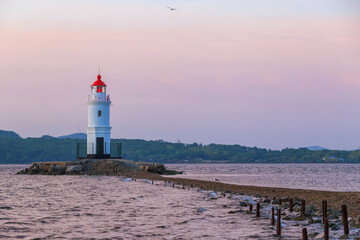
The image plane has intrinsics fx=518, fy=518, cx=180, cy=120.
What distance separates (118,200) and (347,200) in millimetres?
15340

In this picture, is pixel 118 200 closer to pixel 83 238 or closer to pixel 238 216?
pixel 238 216

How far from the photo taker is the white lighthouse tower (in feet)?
226

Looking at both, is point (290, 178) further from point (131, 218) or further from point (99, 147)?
point (131, 218)

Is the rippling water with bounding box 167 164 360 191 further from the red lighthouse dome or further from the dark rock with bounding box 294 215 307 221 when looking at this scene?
the dark rock with bounding box 294 215 307 221

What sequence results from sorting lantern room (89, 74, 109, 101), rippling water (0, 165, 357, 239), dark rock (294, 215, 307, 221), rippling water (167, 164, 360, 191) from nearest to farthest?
rippling water (0, 165, 357, 239) < dark rock (294, 215, 307, 221) < rippling water (167, 164, 360, 191) < lantern room (89, 74, 109, 101)

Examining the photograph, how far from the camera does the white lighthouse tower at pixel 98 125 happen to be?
6888 centimetres

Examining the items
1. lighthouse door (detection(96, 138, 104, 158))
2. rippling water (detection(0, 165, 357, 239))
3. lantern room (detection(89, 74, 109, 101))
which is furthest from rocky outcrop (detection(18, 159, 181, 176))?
rippling water (detection(0, 165, 357, 239))

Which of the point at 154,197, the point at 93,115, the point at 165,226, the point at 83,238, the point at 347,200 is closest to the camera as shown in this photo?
the point at 83,238

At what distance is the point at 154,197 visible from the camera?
122 feet

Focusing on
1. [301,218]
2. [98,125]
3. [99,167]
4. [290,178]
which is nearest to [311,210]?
[301,218]

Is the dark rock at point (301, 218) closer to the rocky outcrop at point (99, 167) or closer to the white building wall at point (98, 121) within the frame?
the rocky outcrop at point (99, 167)

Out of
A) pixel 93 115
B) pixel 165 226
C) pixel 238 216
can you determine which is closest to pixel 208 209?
pixel 238 216

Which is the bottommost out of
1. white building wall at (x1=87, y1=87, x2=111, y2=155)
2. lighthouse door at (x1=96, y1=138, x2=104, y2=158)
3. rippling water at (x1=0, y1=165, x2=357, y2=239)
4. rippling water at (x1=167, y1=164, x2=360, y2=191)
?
rippling water at (x1=0, y1=165, x2=357, y2=239)

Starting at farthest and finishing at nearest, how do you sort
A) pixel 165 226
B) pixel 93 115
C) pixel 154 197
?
pixel 93 115
pixel 154 197
pixel 165 226
